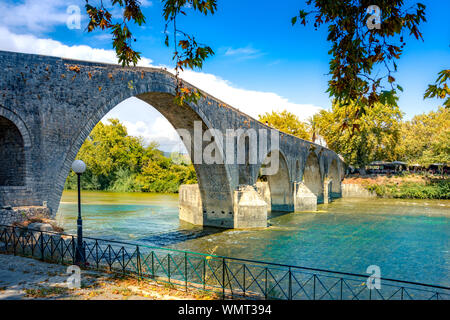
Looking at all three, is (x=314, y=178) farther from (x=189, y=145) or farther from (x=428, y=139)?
(x=428, y=139)

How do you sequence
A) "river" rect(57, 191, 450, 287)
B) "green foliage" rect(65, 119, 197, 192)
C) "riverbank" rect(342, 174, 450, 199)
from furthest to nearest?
"green foliage" rect(65, 119, 197, 192) → "riverbank" rect(342, 174, 450, 199) → "river" rect(57, 191, 450, 287)

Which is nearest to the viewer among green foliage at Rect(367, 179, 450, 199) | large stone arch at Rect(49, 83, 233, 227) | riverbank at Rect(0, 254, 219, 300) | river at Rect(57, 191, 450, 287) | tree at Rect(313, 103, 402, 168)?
riverbank at Rect(0, 254, 219, 300)

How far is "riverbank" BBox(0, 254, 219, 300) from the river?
24.5ft

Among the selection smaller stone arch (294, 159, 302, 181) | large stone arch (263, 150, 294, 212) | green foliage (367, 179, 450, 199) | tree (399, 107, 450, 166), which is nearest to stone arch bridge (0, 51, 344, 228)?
large stone arch (263, 150, 294, 212)

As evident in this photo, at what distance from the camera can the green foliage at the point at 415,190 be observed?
38.4m

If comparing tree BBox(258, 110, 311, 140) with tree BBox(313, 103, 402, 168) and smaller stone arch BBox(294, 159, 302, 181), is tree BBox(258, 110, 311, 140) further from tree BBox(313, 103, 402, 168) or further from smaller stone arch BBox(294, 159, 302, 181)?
smaller stone arch BBox(294, 159, 302, 181)

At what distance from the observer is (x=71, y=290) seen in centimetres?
601

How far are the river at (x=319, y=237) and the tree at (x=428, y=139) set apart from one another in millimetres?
15794

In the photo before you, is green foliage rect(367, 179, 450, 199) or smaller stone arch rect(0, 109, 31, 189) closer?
smaller stone arch rect(0, 109, 31, 189)

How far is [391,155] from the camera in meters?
46.0

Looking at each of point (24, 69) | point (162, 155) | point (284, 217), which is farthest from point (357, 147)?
point (24, 69)

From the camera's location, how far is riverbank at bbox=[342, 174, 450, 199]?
38.7 meters

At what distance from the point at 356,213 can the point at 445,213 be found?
688 cm

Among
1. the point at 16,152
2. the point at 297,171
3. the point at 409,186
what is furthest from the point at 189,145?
the point at 409,186
